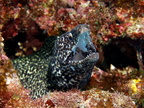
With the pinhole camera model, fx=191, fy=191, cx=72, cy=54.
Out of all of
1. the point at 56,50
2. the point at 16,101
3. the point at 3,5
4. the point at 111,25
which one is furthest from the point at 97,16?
the point at 16,101

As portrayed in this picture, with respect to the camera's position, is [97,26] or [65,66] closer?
[65,66]

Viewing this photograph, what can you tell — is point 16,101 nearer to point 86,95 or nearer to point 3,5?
point 86,95

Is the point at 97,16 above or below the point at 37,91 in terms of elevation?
above

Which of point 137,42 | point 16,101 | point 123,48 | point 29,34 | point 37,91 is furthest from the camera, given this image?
point 29,34

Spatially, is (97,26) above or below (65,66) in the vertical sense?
above

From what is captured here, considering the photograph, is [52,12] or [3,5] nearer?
[3,5]

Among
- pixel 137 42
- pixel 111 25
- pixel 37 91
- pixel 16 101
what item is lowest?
pixel 37 91

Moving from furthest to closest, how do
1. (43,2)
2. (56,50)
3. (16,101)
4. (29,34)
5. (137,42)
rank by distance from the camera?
1. (29,34)
2. (43,2)
3. (137,42)
4. (56,50)
5. (16,101)
